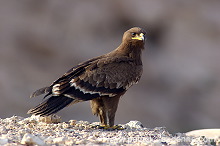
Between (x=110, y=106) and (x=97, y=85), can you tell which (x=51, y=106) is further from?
(x=110, y=106)

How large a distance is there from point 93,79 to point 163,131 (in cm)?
134

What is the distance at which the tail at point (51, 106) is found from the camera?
8539 mm

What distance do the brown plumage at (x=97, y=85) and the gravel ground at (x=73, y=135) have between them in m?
0.27

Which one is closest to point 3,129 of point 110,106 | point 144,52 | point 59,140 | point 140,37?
point 59,140

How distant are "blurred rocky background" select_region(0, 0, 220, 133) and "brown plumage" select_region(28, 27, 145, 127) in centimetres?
1342

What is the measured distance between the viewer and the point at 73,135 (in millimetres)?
7703

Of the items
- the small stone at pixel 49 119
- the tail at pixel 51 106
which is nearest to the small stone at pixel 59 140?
the tail at pixel 51 106

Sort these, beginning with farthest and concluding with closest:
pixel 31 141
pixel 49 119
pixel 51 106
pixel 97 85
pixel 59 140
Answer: pixel 97 85, pixel 49 119, pixel 51 106, pixel 59 140, pixel 31 141

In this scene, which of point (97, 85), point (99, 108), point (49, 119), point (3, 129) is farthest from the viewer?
point (99, 108)

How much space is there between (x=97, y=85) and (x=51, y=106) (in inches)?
32.0

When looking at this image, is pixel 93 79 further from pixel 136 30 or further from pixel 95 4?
pixel 95 4

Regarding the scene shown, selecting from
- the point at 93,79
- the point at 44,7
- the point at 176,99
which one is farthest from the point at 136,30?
the point at 44,7

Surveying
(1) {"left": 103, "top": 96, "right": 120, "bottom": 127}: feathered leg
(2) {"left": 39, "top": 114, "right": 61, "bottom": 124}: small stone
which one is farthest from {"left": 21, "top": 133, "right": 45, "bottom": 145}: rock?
(1) {"left": 103, "top": 96, "right": 120, "bottom": 127}: feathered leg

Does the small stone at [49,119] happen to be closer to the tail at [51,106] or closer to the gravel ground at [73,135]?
the gravel ground at [73,135]
